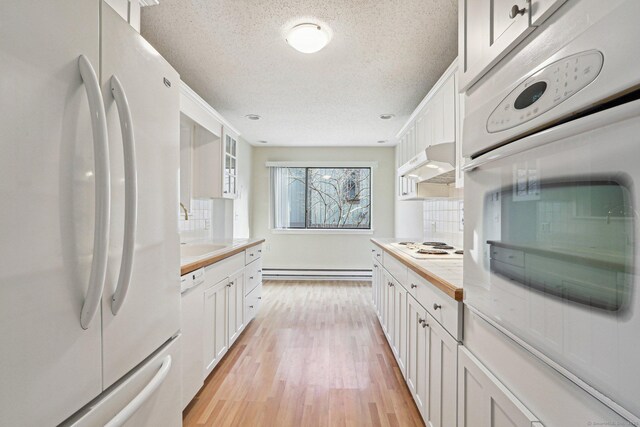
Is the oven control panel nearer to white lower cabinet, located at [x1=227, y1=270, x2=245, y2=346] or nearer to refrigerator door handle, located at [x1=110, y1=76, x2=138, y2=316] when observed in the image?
refrigerator door handle, located at [x1=110, y1=76, x2=138, y2=316]

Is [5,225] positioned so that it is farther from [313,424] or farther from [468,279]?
[313,424]

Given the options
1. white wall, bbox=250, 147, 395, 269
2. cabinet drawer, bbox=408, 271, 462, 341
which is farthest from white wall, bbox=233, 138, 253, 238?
cabinet drawer, bbox=408, 271, 462, 341

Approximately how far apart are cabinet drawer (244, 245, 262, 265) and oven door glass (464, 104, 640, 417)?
7.90ft

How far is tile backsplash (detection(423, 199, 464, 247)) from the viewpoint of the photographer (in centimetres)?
279

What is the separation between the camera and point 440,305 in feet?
4.27

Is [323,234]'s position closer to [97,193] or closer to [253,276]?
[253,276]

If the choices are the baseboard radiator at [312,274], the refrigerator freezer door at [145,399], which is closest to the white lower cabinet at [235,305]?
the refrigerator freezer door at [145,399]

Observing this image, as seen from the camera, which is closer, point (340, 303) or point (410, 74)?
point (410, 74)

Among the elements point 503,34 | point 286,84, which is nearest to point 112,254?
point 503,34

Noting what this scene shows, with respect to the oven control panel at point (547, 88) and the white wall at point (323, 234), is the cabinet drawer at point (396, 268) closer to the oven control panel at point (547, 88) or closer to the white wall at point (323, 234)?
the oven control panel at point (547, 88)

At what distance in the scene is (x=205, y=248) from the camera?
276 centimetres

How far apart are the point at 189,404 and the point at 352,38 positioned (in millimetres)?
2513

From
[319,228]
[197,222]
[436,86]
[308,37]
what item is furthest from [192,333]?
[319,228]

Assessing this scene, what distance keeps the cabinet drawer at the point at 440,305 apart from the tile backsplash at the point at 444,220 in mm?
1278
